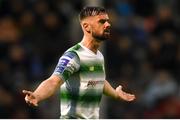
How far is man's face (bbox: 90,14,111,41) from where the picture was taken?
25.9 ft

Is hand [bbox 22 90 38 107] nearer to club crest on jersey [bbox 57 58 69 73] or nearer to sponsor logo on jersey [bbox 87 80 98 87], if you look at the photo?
club crest on jersey [bbox 57 58 69 73]

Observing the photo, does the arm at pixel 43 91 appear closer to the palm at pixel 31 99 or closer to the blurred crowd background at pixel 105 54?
the palm at pixel 31 99

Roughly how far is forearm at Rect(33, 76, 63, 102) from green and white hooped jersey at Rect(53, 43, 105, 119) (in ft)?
0.66

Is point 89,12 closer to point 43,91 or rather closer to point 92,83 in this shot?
point 92,83

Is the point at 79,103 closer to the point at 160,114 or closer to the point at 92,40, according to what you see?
the point at 92,40

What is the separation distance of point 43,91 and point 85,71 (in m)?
0.53

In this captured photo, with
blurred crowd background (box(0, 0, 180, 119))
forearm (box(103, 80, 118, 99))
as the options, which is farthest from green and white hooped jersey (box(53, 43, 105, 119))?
blurred crowd background (box(0, 0, 180, 119))

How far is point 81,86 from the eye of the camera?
7.79 m

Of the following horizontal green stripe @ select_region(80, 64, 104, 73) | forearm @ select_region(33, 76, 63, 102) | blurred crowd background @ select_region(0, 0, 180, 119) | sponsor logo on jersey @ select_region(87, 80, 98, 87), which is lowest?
blurred crowd background @ select_region(0, 0, 180, 119)

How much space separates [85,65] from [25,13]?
697cm

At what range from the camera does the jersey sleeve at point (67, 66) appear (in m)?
7.59

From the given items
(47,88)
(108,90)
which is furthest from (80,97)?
(108,90)

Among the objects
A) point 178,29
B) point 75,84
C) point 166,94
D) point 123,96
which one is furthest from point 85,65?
point 178,29

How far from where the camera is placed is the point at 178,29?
15.2 m
